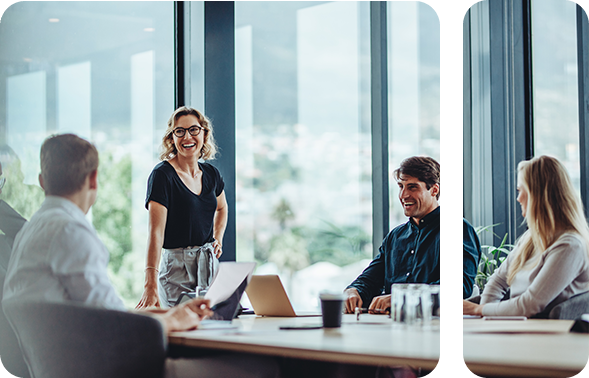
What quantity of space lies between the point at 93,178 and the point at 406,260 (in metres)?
1.41

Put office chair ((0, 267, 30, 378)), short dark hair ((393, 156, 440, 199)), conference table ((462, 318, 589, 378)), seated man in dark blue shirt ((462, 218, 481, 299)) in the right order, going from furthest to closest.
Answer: short dark hair ((393, 156, 440, 199)), seated man in dark blue shirt ((462, 218, 481, 299)), office chair ((0, 267, 30, 378)), conference table ((462, 318, 589, 378))

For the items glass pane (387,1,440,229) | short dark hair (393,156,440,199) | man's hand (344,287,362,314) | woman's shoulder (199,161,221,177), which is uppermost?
glass pane (387,1,440,229)

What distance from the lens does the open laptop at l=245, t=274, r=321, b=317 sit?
1.88m

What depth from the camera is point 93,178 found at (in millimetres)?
1569

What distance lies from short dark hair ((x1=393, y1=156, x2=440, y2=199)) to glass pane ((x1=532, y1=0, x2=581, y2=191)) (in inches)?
25.7

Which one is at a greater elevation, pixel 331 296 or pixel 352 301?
pixel 331 296

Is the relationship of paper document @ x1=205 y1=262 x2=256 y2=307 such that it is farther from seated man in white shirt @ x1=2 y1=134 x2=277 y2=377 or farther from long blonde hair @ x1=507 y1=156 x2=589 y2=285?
long blonde hair @ x1=507 y1=156 x2=589 y2=285

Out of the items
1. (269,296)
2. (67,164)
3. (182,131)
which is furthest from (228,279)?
(182,131)

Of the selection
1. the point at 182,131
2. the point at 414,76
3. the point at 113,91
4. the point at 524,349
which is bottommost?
the point at 524,349

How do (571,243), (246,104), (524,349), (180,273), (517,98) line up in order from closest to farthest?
(524,349) < (571,243) < (180,273) < (517,98) < (246,104)

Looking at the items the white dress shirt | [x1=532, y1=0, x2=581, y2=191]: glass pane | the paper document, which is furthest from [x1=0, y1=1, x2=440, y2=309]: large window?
[x1=532, y1=0, x2=581, y2=191]: glass pane

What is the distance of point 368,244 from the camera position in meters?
4.65

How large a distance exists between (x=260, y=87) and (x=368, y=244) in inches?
124

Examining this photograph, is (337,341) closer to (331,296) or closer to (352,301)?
(331,296)
